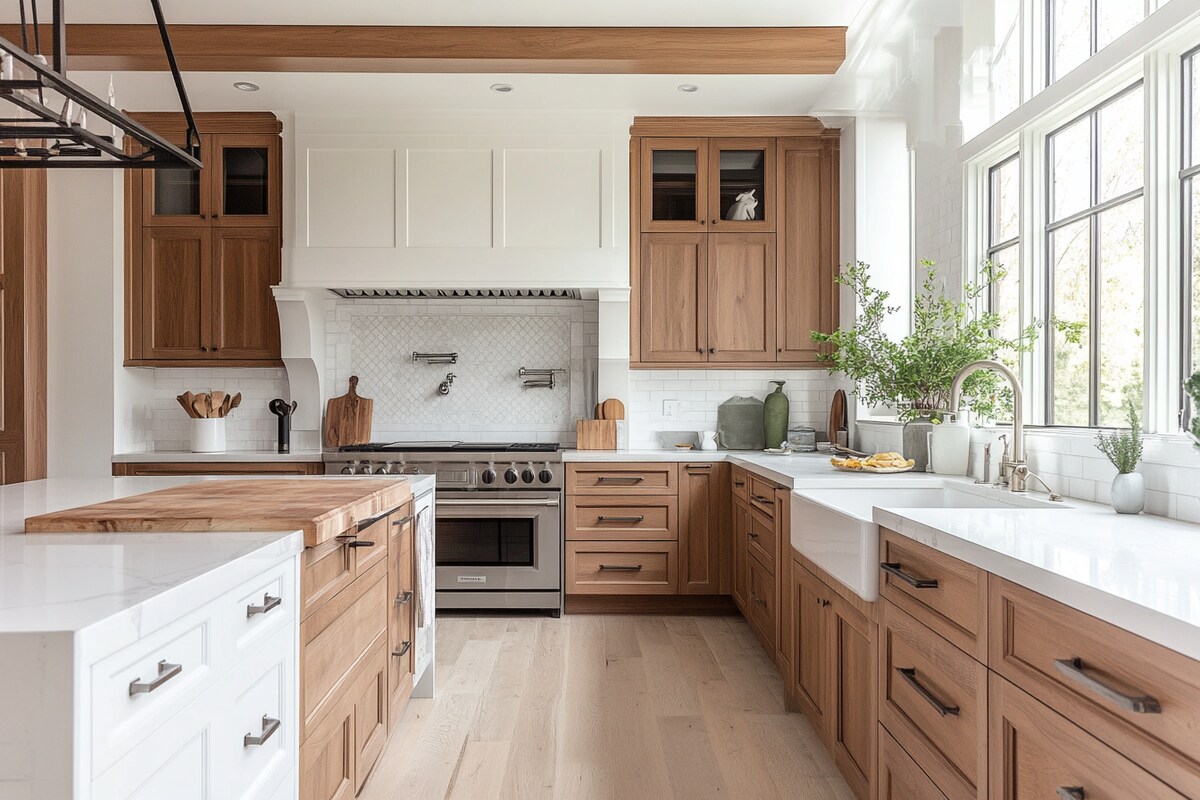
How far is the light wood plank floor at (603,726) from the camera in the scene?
244cm

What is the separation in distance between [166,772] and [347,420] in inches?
149

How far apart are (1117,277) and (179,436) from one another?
192 inches

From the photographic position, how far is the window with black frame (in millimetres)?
2346

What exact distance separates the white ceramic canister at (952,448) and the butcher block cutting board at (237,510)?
6.47 feet

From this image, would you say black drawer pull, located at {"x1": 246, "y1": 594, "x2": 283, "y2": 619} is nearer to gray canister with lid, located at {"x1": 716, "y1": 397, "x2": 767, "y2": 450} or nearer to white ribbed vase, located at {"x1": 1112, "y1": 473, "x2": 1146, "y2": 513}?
white ribbed vase, located at {"x1": 1112, "y1": 473, "x2": 1146, "y2": 513}

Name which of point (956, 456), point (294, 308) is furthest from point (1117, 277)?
point (294, 308)

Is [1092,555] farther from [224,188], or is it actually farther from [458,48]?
[224,188]

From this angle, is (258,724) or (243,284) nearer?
(258,724)

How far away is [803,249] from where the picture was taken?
468 centimetres


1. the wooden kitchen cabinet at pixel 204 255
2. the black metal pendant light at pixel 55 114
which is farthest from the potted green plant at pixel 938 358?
the wooden kitchen cabinet at pixel 204 255

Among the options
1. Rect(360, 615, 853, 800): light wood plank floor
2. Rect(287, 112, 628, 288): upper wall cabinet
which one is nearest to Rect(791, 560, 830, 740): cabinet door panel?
Rect(360, 615, 853, 800): light wood plank floor

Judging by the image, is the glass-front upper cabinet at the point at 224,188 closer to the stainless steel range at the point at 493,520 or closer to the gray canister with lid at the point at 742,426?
the stainless steel range at the point at 493,520

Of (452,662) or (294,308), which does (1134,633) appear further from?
(294,308)

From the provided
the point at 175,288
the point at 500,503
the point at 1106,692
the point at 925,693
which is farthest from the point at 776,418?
the point at 1106,692
